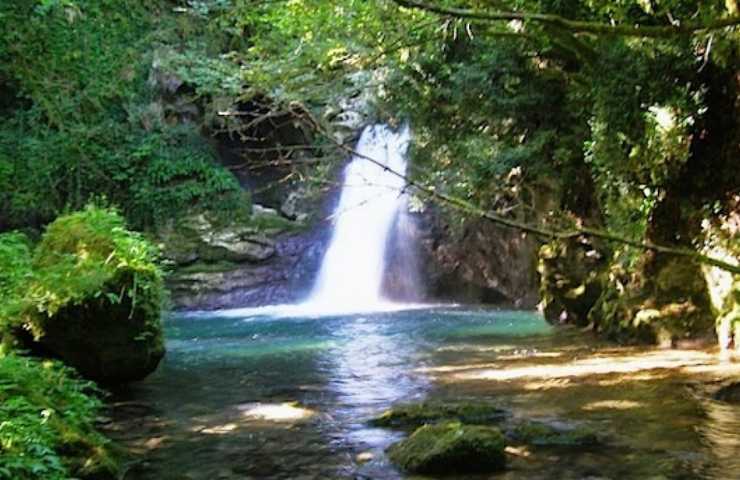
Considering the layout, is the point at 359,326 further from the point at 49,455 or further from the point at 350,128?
the point at 49,455

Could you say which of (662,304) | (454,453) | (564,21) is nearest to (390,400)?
(454,453)

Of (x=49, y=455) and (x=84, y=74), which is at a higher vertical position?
(x=84, y=74)

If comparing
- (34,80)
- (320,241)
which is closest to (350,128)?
(320,241)

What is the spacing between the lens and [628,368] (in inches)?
366

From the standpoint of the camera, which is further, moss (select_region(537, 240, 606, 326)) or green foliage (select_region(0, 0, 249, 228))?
green foliage (select_region(0, 0, 249, 228))

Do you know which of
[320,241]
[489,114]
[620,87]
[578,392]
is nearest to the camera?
[578,392]

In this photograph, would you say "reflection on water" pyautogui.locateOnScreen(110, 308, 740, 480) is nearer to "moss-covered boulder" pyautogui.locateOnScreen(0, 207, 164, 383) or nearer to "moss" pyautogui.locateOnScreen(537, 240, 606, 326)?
"moss-covered boulder" pyautogui.locateOnScreen(0, 207, 164, 383)

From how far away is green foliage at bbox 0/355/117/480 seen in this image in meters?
4.61

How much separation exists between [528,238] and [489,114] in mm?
5743

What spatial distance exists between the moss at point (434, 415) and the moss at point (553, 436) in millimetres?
470

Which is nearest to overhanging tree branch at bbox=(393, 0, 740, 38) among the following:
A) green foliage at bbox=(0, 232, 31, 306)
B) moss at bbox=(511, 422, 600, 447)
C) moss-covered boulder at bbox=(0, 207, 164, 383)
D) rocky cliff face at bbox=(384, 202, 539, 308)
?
moss at bbox=(511, 422, 600, 447)

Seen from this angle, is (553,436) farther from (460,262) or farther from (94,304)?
A: (460,262)

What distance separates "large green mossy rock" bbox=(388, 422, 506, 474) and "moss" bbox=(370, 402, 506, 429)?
3.27 feet

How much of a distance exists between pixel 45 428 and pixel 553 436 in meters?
3.50
